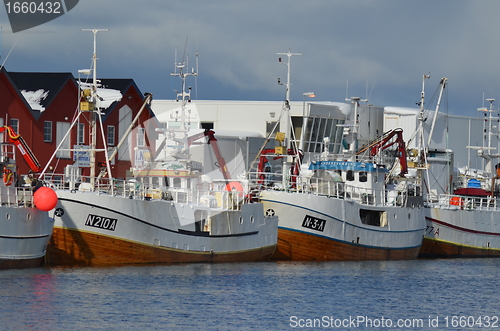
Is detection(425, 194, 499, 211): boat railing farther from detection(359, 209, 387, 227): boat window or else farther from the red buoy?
the red buoy

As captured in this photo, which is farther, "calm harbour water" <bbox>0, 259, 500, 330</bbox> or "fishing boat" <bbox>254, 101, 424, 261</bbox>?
"fishing boat" <bbox>254, 101, 424, 261</bbox>

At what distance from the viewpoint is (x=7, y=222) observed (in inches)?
1296

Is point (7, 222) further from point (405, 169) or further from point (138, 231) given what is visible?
point (405, 169)

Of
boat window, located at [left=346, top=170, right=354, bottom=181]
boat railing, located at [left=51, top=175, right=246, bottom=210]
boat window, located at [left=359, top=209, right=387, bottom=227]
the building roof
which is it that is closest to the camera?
boat railing, located at [left=51, top=175, right=246, bottom=210]

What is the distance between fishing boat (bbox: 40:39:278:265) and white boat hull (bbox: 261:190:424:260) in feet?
4.04

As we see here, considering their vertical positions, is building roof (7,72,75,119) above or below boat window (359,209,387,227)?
above

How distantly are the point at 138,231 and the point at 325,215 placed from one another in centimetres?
1120

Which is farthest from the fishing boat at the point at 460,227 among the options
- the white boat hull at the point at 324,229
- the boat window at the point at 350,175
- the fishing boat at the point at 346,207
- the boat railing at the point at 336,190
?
the boat window at the point at 350,175

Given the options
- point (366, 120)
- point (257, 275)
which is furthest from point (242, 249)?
point (366, 120)

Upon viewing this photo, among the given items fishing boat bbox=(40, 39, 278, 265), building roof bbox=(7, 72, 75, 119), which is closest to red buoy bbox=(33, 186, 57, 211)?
fishing boat bbox=(40, 39, 278, 265)

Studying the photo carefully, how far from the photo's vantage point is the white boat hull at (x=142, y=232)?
35344mm

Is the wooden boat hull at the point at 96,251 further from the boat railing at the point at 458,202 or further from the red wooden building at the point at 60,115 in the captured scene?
the boat railing at the point at 458,202

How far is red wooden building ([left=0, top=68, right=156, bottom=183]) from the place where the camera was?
165ft

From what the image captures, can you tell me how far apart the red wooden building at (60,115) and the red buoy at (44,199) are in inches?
502
